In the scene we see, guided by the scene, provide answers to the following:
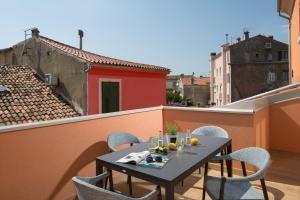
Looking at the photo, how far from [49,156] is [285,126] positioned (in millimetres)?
4793

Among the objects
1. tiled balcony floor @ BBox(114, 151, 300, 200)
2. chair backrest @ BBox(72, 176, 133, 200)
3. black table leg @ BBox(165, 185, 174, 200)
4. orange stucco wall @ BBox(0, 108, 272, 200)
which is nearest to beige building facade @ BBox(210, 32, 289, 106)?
orange stucco wall @ BBox(0, 108, 272, 200)

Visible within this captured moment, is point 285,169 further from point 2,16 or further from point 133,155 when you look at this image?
point 2,16

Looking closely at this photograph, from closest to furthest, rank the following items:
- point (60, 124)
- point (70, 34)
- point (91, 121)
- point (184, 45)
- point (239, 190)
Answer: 1. point (239, 190)
2. point (60, 124)
3. point (91, 121)
4. point (70, 34)
5. point (184, 45)

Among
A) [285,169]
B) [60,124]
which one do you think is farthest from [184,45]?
[60,124]

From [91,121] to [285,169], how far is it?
3.37 metres

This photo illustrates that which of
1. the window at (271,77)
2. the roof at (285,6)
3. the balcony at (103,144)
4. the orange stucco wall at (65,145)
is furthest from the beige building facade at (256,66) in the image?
the orange stucco wall at (65,145)

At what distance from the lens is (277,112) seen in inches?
213

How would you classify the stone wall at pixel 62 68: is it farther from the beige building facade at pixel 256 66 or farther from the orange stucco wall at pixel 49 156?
the beige building facade at pixel 256 66

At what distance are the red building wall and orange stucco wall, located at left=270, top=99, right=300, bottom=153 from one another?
246 inches

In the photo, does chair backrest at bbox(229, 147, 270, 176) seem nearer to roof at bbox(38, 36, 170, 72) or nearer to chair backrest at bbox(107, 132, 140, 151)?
chair backrest at bbox(107, 132, 140, 151)

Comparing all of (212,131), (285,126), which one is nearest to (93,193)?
→ (212,131)

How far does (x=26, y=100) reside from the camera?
29.7ft

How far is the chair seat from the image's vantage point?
7.39 ft

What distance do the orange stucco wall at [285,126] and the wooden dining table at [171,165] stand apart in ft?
9.92
